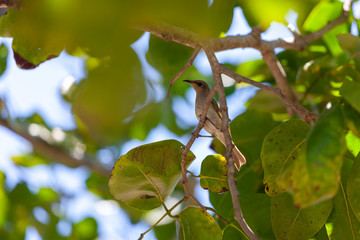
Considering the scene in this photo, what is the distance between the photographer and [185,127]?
3938 mm

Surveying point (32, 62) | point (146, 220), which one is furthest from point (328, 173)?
point (146, 220)

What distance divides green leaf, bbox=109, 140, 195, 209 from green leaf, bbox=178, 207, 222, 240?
0.15 metres

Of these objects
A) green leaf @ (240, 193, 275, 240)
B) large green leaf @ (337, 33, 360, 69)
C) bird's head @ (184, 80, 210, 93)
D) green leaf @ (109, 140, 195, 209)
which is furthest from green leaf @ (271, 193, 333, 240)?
bird's head @ (184, 80, 210, 93)

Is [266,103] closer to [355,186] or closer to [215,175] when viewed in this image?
[215,175]

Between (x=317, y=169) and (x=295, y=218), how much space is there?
706 millimetres

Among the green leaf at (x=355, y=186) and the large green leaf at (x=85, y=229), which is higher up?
the green leaf at (x=355, y=186)

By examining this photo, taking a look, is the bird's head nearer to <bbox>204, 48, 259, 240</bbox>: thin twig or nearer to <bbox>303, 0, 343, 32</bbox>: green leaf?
<bbox>303, 0, 343, 32</bbox>: green leaf

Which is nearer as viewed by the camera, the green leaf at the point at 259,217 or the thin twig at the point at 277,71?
the green leaf at the point at 259,217

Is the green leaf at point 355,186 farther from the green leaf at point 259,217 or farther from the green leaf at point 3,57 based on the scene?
the green leaf at point 3,57

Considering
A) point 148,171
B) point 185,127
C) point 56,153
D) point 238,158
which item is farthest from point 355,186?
point 56,153

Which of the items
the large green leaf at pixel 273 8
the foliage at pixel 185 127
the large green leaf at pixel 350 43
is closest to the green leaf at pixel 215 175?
the foliage at pixel 185 127

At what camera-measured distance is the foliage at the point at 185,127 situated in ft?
1.14

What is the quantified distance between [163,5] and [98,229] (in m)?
3.86

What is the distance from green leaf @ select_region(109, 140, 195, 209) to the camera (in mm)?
1535
